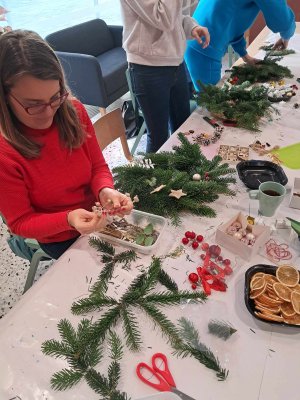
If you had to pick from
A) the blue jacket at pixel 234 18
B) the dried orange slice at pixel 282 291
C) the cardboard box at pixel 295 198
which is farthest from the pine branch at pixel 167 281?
the blue jacket at pixel 234 18

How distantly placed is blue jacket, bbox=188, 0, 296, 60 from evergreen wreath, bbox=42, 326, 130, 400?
5.91ft

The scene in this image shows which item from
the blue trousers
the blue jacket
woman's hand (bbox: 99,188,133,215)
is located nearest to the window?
the blue trousers

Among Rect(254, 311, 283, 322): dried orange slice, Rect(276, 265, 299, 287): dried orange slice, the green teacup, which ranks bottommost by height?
Rect(254, 311, 283, 322): dried orange slice

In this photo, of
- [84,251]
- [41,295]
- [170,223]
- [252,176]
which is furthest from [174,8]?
[41,295]

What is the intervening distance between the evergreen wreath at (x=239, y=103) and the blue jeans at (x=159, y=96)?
0.18 meters

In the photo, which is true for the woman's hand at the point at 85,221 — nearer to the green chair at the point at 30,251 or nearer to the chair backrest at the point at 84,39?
the green chair at the point at 30,251

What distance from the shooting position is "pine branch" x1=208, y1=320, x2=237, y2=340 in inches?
27.5

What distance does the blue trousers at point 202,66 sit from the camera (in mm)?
2002

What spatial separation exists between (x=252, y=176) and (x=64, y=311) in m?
0.78

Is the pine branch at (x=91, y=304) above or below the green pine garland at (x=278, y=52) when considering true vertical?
below

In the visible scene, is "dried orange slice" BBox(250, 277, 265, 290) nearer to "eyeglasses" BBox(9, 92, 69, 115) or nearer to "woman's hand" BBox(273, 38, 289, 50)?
"eyeglasses" BBox(9, 92, 69, 115)

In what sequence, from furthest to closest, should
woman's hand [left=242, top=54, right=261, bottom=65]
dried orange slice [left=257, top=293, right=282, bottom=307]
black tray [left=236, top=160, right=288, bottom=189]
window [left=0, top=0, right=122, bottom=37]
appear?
window [left=0, top=0, right=122, bottom=37] < woman's hand [left=242, top=54, right=261, bottom=65] < black tray [left=236, top=160, right=288, bottom=189] < dried orange slice [left=257, top=293, right=282, bottom=307]

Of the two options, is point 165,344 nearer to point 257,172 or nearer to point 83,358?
point 83,358

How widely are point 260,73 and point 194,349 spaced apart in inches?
64.5
